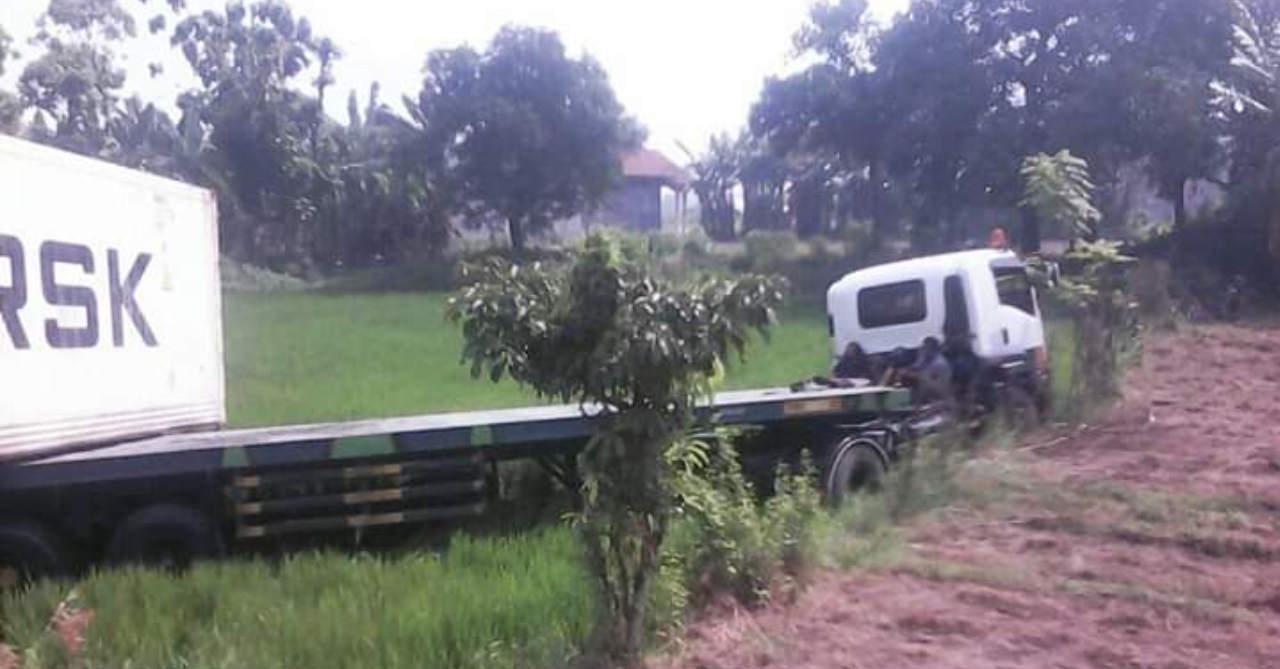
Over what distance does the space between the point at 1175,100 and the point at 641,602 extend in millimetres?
27041

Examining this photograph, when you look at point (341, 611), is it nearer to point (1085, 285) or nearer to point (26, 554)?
point (26, 554)

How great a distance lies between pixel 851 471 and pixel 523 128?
89.2ft

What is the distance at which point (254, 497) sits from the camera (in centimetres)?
805

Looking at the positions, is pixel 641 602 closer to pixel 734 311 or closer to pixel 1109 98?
pixel 734 311

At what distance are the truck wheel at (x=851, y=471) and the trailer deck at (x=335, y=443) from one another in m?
0.43

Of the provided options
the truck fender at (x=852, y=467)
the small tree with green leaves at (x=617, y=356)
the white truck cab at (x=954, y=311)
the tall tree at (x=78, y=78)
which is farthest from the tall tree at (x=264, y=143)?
the small tree with green leaves at (x=617, y=356)

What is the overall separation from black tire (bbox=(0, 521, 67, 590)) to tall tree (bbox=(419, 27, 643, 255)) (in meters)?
29.0

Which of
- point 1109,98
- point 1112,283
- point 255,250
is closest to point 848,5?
point 1109,98

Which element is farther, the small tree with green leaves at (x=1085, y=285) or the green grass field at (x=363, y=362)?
the green grass field at (x=363, y=362)

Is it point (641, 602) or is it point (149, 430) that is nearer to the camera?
point (641, 602)

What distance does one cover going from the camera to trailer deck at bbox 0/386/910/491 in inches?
300

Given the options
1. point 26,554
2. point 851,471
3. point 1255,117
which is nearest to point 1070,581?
point 851,471

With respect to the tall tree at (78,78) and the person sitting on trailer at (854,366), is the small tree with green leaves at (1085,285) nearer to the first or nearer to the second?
the person sitting on trailer at (854,366)

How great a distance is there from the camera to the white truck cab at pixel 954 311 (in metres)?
13.1
